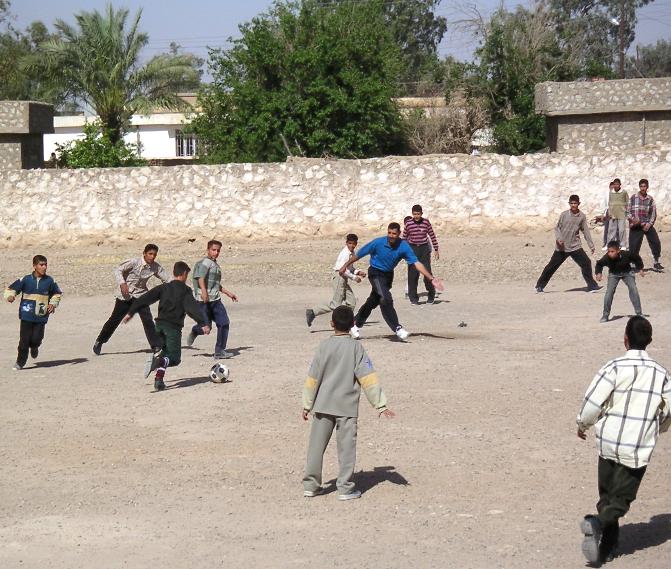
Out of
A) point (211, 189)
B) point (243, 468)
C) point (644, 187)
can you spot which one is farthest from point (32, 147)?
point (243, 468)

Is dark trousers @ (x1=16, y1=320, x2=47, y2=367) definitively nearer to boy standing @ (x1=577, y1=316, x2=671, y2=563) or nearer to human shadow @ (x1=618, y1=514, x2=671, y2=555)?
human shadow @ (x1=618, y1=514, x2=671, y2=555)

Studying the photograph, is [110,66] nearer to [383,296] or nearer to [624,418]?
[383,296]

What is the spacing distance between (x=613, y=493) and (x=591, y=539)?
314mm

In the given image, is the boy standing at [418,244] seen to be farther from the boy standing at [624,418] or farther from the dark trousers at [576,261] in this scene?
the boy standing at [624,418]

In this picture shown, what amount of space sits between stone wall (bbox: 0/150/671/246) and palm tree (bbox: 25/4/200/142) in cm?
1342

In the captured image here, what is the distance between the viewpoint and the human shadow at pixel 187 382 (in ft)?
40.9

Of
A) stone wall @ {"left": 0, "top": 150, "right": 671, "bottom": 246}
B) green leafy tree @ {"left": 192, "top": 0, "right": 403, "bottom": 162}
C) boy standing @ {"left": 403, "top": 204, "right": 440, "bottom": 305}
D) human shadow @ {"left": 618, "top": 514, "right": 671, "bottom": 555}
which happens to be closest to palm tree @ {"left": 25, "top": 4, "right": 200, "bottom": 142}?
green leafy tree @ {"left": 192, "top": 0, "right": 403, "bottom": 162}

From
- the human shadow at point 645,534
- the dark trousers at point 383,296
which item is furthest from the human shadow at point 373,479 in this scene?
the dark trousers at point 383,296

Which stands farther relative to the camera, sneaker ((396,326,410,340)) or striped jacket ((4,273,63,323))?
sneaker ((396,326,410,340))

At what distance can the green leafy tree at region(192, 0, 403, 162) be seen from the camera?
115 ft

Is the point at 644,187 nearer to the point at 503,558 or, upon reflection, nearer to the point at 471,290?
the point at 471,290

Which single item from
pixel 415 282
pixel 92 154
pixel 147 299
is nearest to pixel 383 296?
pixel 147 299

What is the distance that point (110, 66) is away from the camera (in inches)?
1654

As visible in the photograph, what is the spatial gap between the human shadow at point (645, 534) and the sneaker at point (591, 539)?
465 mm
